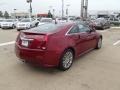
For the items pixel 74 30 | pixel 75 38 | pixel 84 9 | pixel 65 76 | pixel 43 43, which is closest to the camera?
pixel 43 43

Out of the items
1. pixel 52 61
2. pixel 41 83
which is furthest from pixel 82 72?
pixel 41 83

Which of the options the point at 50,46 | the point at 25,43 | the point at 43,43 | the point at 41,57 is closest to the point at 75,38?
the point at 50,46

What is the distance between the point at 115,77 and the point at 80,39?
1823mm

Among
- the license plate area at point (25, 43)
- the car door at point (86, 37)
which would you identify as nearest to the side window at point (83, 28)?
the car door at point (86, 37)

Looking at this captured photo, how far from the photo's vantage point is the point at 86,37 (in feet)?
21.6

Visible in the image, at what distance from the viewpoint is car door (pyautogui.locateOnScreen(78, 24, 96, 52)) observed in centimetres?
636

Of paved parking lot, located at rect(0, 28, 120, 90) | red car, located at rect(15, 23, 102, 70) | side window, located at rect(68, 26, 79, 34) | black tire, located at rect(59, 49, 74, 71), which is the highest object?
side window, located at rect(68, 26, 79, 34)

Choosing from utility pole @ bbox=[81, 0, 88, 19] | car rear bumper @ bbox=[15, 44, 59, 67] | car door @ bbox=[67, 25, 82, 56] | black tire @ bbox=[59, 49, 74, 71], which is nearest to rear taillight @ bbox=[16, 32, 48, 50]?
car rear bumper @ bbox=[15, 44, 59, 67]

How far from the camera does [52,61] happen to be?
491 centimetres

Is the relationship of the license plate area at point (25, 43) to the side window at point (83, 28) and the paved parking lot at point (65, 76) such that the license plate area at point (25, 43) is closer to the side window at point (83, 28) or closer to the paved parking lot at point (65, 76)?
the paved parking lot at point (65, 76)

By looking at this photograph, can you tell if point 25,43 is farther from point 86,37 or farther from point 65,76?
point 86,37

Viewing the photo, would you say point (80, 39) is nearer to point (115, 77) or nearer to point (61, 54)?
point (61, 54)

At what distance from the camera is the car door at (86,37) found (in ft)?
20.9

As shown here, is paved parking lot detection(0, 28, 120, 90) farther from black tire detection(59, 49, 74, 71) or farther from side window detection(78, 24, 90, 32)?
side window detection(78, 24, 90, 32)
